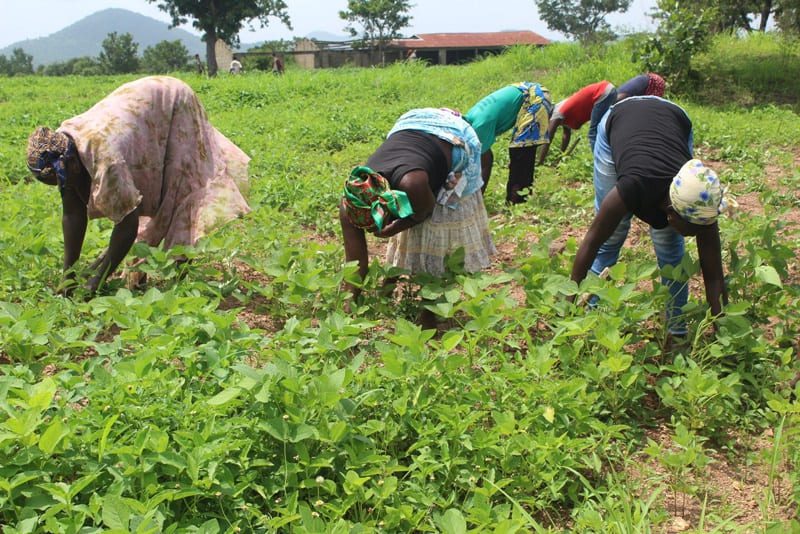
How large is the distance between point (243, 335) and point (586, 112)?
3.97m

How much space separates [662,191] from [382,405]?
4.90 ft

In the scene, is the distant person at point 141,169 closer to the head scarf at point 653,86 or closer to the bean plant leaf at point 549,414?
the bean plant leaf at point 549,414

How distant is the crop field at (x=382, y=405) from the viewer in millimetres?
2061

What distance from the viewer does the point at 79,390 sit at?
2318mm

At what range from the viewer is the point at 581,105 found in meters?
5.71

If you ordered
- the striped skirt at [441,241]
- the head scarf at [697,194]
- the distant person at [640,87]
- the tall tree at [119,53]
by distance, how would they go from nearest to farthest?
the head scarf at [697,194] → the striped skirt at [441,241] → the distant person at [640,87] → the tall tree at [119,53]

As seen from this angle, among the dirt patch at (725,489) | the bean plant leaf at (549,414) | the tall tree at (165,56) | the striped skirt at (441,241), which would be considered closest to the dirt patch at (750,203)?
the striped skirt at (441,241)

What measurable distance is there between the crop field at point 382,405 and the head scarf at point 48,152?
52cm

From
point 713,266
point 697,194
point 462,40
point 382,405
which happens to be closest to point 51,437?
point 382,405

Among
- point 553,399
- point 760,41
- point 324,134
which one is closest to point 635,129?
point 553,399

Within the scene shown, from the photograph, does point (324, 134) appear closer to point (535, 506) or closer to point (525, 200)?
point (525, 200)

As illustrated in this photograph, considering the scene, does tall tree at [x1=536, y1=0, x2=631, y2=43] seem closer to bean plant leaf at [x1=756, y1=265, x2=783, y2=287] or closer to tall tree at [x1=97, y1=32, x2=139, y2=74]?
tall tree at [x1=97, y1=32, x2=139, y2=74]

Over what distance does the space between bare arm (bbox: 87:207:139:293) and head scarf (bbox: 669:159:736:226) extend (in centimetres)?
249

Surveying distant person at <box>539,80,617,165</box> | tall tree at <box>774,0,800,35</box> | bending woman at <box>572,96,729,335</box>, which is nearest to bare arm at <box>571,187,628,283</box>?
bending woman at <box>572,96,729,335</box>
